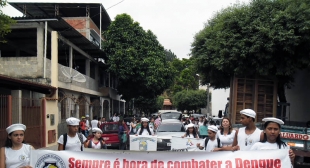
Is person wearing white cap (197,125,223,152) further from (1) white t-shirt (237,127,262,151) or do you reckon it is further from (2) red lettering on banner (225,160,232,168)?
(2) red lettering on banner (225,160,232,168)

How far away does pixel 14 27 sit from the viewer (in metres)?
18.2

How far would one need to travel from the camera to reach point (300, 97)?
22266 mm

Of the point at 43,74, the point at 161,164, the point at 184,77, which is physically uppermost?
the point at 184,77

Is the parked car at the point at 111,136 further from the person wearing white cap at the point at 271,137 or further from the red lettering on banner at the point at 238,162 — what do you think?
the person wearing white cap at the point at 271,137

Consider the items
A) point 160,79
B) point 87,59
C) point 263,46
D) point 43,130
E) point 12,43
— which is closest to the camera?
point 263,46

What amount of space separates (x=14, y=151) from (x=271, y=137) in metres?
3.53

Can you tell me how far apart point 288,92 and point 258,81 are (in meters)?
7.53

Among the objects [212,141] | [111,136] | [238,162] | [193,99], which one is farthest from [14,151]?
[193,99]

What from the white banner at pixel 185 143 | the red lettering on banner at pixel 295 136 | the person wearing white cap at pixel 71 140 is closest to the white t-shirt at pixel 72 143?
the person wearing white cap at pixel 71 140

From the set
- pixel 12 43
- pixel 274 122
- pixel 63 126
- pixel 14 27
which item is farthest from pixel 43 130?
pixel 274 122

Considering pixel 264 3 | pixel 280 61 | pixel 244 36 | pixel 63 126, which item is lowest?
pixel 63 126

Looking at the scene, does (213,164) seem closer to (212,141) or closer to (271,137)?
(271,137)

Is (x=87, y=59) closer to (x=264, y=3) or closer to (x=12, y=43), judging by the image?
(x=12, y=43)

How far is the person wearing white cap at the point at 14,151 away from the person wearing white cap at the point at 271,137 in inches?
130
